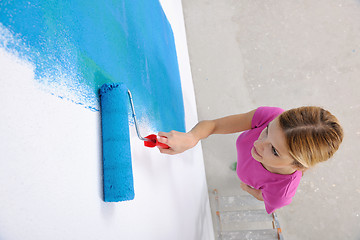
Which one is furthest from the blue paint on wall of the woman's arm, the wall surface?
the woman's arm

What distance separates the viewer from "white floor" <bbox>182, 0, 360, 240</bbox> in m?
1.80

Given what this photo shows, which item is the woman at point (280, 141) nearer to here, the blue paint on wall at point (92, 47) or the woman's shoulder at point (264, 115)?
the woman's shoulder at point (264, 115)

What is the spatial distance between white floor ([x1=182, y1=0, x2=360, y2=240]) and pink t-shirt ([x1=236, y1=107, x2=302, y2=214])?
0.78 meters

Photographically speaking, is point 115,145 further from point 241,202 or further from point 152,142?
point 241,202

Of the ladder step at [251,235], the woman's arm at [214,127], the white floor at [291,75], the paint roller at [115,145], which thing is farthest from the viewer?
the white floor at [291,75]

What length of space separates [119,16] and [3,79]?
45 cm

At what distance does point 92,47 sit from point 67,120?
0.20 metres

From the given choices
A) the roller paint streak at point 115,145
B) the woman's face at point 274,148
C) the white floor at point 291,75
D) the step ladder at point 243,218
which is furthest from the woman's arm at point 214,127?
the white floor at point 291,75

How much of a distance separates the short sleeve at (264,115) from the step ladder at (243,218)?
791 millimetres

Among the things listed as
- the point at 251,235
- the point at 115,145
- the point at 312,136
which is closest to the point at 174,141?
the point at 115,145

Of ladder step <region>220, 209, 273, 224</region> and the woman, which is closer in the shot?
the woman

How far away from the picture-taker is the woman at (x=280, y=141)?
2.38ft

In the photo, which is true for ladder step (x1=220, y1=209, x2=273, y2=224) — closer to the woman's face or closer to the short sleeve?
the short sleeve

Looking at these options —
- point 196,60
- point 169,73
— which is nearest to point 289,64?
point 196,60
